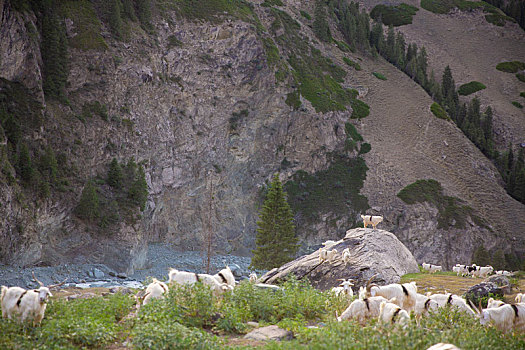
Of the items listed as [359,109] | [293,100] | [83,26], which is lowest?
[359,109]

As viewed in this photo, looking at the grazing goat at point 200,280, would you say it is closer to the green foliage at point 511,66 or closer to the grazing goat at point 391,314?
the grazing goat at point 391,314

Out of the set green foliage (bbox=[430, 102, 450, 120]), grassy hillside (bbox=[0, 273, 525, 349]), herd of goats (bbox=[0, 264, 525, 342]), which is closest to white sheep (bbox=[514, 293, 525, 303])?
herd of goats (bbox=[0, 264, 525, 342])

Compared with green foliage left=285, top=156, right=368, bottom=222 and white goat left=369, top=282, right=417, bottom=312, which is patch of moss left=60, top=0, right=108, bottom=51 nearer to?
green foliage left=285, top=156, right=368, bottom=222

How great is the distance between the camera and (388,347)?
9.18 metres

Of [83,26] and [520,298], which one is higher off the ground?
[83,26]

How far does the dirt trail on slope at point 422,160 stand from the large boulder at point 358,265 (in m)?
45.3

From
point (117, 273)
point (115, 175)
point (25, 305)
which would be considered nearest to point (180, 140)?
point (115, 175)

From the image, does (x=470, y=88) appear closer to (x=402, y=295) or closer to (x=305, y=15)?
(x=305, y=15)

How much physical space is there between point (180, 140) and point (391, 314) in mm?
51507

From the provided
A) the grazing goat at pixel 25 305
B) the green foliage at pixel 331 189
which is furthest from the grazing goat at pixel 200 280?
the green foliage at pixel 331 189

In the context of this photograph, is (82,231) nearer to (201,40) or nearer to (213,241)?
(213,241)

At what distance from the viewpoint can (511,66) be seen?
12650cm

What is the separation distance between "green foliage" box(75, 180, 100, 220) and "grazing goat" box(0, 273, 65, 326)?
108 feet

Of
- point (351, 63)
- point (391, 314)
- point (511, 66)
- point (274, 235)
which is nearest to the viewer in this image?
point (391, 314)
